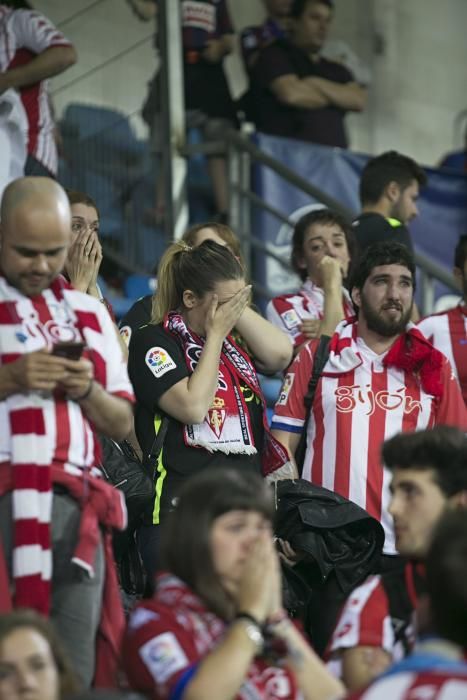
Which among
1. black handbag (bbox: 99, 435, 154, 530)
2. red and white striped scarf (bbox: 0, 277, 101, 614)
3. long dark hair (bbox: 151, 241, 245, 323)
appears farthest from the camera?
long dark hair (bbox: 151, 241, 245, 323)

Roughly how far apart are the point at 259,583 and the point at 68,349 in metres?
0.76

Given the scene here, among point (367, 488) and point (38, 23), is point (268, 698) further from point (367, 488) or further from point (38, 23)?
point (38, 23)

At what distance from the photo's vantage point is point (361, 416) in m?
5.22

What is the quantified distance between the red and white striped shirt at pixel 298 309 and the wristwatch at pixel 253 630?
2723mm

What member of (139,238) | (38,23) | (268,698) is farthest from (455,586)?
(139,238)

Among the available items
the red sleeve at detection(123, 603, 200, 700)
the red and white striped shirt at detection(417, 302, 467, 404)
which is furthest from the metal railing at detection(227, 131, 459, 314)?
the red sleeve at detection(123, 603, 200, 700)

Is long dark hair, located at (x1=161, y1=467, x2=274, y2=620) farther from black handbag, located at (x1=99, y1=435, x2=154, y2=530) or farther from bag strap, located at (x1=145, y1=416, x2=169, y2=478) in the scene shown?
bag strap, located at (x1=145, y1=416, x2=169, y2=478)

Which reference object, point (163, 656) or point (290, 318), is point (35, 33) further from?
point (163, 656)

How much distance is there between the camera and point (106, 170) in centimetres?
870

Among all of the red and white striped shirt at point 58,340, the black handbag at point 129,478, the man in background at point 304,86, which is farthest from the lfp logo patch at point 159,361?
the man in background at point 304,86

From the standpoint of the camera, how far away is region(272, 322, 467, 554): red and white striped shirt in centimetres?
518

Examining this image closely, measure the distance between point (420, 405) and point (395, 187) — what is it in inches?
73.2

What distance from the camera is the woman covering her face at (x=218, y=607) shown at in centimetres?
337

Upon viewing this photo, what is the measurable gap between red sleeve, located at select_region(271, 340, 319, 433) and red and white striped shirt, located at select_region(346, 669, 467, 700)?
2.28 meters
